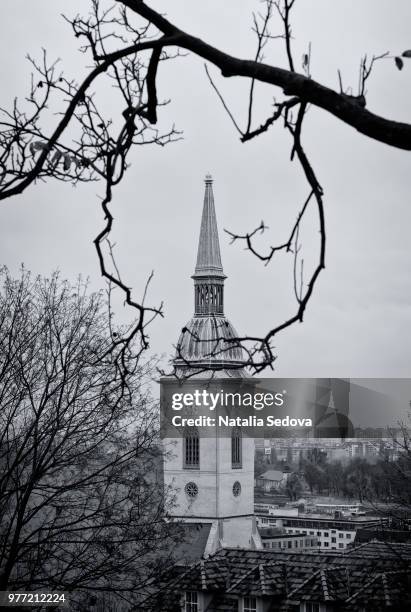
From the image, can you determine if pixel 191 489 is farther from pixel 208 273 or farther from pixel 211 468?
pixel 208 273

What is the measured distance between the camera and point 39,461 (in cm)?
1491

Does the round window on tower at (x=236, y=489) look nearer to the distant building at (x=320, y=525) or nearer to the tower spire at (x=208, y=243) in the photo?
the distant building at (x=320, y=525)

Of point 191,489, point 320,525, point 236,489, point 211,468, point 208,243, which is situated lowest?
point 320,525

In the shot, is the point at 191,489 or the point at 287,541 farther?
the point at 287,541

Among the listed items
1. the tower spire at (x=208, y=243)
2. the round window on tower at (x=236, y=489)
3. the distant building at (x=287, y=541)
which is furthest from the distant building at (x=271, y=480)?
the tower spire at (x=208, y=243)

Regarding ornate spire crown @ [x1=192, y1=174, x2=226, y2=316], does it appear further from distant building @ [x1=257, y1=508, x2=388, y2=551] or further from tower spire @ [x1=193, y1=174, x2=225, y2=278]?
distant building @ [x1=257, y1=508, x2=388, y2=551]

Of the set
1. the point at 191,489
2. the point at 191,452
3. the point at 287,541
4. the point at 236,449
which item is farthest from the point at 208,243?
the point at 287,541

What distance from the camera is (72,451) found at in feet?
51.6

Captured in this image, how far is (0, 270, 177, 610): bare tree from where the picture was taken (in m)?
15.1

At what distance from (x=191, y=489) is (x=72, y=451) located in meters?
44.6

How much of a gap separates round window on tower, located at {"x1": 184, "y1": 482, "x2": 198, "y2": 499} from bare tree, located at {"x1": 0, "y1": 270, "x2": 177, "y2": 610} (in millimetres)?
42853

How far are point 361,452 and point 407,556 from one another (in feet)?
115

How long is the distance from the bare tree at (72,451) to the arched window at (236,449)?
4454 centimetres

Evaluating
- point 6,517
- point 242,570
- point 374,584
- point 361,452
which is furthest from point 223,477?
point 6,517
